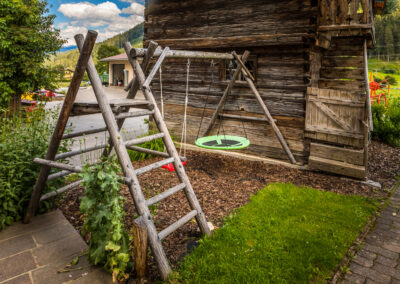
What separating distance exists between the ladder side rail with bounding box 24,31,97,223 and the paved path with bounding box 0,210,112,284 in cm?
28

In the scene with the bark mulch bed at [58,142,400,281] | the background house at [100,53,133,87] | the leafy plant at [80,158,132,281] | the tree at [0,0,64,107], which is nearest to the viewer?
the leafy plant at [80,158,132,281]

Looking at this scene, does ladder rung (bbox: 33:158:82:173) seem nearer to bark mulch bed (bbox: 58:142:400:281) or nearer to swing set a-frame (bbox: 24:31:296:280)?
swing set a-frame (bbox: 24:31:296:280)

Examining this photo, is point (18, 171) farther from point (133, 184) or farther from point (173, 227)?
point (173, 227)

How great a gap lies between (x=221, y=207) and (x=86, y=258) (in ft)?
7.14

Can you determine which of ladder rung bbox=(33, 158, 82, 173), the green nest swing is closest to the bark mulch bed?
the green nest swing

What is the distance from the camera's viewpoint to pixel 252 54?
7035mm

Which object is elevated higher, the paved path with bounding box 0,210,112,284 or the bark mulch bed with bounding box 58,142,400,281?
the bark mulch bed with bounding box 58,142,400,281

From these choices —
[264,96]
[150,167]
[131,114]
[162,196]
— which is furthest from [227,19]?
[162,196]

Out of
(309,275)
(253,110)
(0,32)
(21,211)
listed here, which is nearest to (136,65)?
(21,211)

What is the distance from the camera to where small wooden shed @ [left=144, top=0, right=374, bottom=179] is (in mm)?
5949

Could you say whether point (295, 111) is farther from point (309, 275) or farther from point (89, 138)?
point (89, 138)

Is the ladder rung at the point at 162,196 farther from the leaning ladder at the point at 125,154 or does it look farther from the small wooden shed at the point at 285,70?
the small wooden shed at the point at 285,70

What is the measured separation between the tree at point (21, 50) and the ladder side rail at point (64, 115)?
8.87 m

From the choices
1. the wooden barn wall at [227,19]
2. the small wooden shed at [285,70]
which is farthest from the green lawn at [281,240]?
the wooden barn wall at [227,19]
